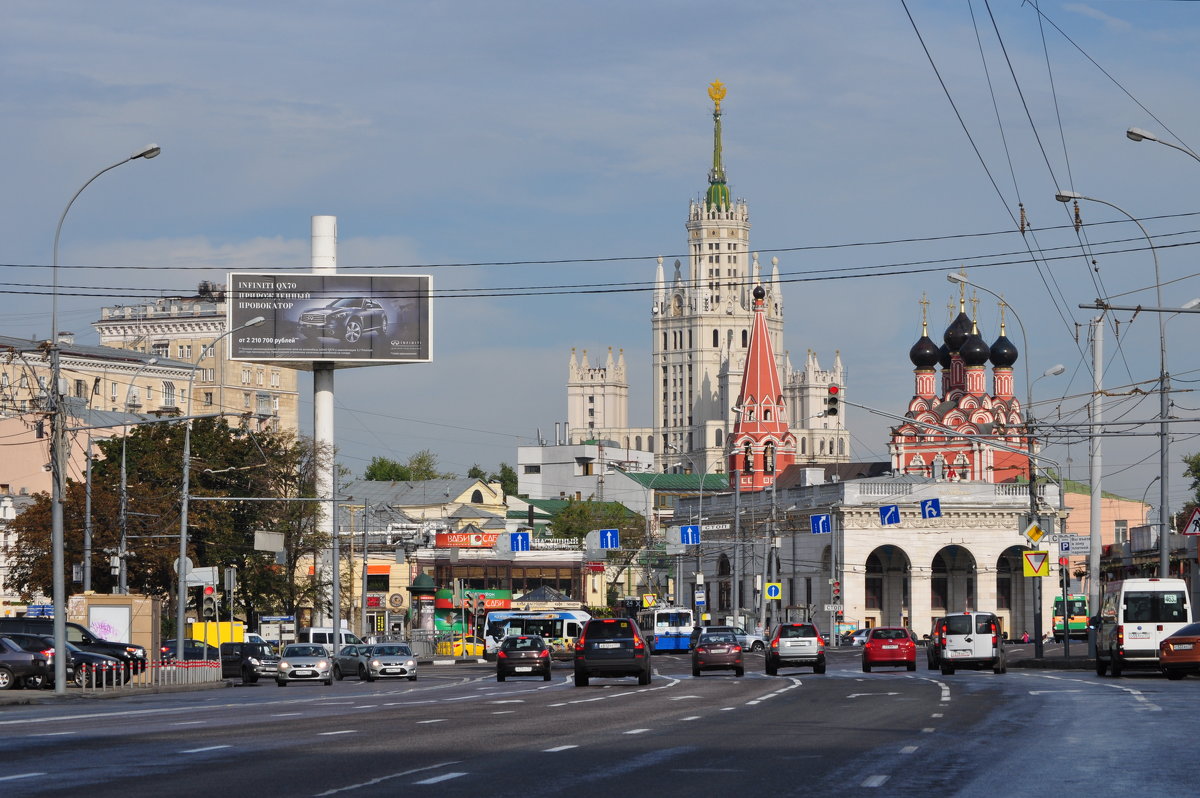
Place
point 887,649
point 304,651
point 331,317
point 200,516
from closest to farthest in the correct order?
point 304,651
point 887,649
point 200,516
point 331,317

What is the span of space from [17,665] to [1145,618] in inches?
1014

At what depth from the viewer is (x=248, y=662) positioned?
54531mm

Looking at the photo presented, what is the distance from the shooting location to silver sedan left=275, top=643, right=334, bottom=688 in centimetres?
5150

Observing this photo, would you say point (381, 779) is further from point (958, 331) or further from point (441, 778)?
point (958, 331)

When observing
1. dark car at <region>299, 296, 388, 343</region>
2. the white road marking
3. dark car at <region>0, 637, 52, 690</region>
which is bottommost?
dark car at <region>0, 637, 52, 690</region>

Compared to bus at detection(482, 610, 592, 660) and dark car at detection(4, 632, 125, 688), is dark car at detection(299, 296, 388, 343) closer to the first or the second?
bus at detection(482, 610, 592, 660)

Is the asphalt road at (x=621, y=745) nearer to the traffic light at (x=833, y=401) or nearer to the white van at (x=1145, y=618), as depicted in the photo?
the white van at (x=1145, y=618)

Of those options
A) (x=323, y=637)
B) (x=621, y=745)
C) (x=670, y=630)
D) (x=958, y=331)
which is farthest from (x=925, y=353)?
(x=621, y=745)

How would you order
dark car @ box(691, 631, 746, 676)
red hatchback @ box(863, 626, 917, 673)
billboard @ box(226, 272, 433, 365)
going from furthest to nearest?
billboard @ box(226, 272, 433, 365) < red hatchback @ box(863, 626, 917, 673) < dark car @ box(691, 631, 746, 676)

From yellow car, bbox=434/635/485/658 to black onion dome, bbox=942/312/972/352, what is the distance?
78689 mm

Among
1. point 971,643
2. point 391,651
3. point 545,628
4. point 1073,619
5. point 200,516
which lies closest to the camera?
point 971,643

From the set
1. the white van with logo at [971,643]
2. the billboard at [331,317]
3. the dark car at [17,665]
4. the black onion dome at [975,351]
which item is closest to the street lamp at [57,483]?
the dark car at [17,665]

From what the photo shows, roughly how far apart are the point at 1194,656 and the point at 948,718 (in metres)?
15.8

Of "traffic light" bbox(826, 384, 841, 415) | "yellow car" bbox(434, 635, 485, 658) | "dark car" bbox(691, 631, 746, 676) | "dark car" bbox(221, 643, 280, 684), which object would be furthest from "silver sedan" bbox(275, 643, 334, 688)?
"yellow car" bbox(434, 635, 485, 658)
